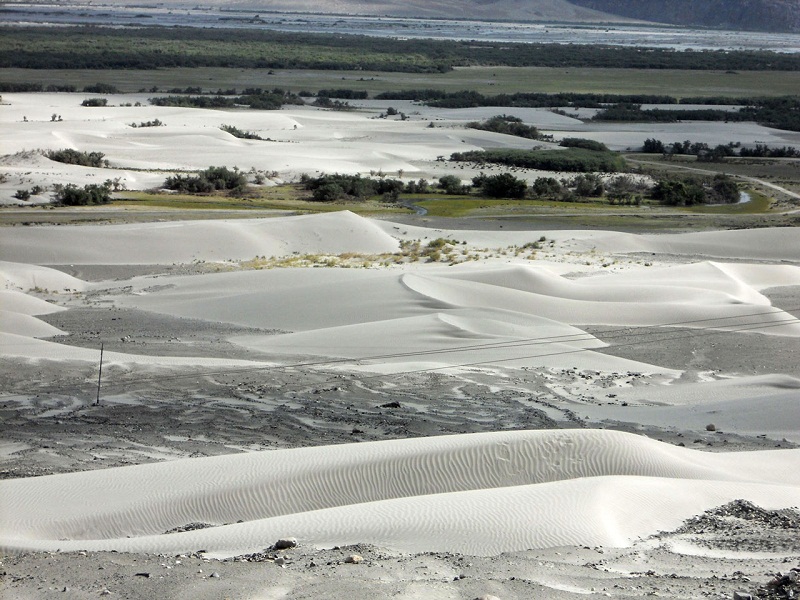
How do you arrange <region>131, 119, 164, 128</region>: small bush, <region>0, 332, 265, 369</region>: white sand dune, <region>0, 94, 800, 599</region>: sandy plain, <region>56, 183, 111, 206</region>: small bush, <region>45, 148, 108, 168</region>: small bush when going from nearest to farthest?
<region>0, 94, 800, 599</region>: sandy plain < <region>0, 332, 265, 369</region>: white sand dune < <region>56, 183, 111, 206</region>: small bush < <region>45, 148, 108, 168</region>: small bush < <region>131, 119, 164, 128</region>: small bush

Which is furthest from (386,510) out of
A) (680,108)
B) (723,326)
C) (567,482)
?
(680,108)

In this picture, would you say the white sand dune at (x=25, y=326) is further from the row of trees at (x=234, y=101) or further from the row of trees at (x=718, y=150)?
the row of trees at (x=234, y=101)

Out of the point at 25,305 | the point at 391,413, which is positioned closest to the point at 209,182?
the point at 25,305

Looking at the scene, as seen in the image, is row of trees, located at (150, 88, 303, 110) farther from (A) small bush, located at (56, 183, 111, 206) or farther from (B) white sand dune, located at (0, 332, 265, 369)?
(B) white sand dune, located at (0, 332, 265, 369)

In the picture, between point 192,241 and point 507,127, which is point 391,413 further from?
point 507,127

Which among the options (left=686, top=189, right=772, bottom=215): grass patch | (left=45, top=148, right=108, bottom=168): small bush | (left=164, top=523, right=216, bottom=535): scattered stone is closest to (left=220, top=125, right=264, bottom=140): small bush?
(left=45, top=148, right=108, bottom=168): small bush
